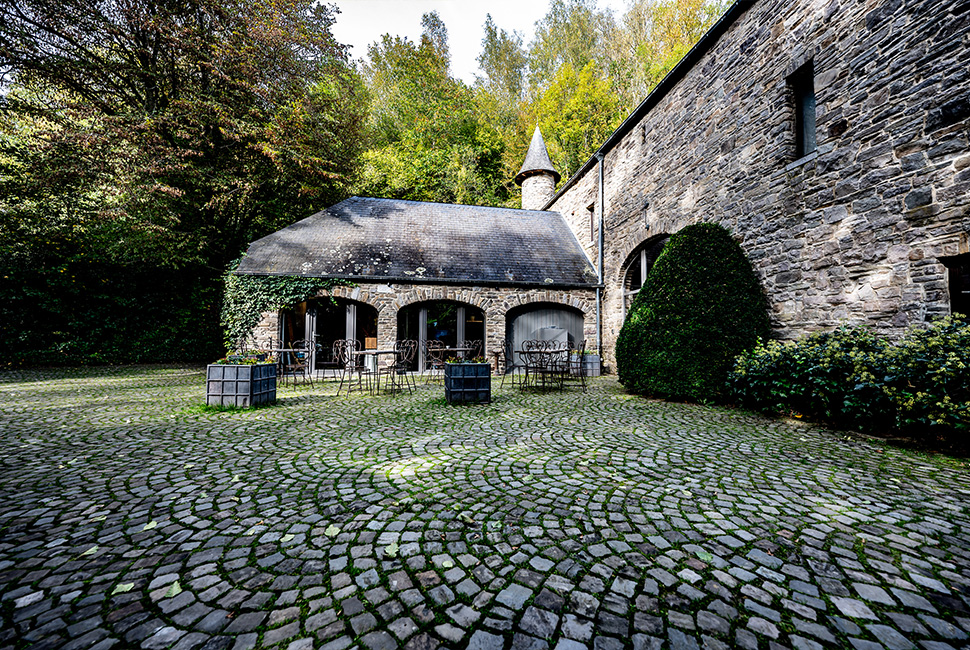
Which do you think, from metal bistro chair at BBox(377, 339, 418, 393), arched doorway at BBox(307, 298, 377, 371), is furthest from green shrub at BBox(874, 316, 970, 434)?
arched doorway at BBox(307, 298, 377, 371)

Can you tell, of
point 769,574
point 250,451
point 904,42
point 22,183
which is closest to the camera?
point 769,574

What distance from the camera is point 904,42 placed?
4.50 metres

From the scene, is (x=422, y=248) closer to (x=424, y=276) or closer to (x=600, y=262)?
(x=424, y=276)

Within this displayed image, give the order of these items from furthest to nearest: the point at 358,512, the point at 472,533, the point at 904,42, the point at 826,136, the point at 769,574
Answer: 1. the point at 826,136
2. the point at 904,42
3. the point at 358,512
4. the point at 472,533
5. the point at 769,574

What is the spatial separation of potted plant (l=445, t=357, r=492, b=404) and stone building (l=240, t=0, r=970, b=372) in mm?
4892

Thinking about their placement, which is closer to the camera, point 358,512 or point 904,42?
point 358,512

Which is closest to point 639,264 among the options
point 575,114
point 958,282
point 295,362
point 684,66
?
point 684,66

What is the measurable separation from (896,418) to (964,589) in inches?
126

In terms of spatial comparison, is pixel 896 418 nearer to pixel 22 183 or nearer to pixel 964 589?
pixel 964 589

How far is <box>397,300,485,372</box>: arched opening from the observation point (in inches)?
460

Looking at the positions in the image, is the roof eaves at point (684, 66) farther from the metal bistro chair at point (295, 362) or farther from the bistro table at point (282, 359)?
the metal bistro chair at point (295, 362)

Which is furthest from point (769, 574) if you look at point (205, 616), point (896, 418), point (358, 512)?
point (896, 418)

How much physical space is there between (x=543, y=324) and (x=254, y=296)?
848 centimetres

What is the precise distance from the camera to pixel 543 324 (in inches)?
481
